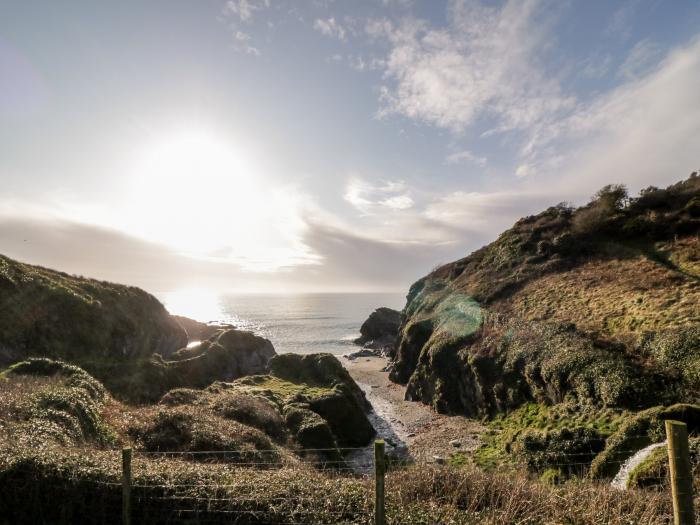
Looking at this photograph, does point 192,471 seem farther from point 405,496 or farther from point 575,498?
point 575,498

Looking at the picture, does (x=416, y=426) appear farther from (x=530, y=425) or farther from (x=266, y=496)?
(x=266, y=496)

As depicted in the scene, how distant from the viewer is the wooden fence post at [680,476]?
5.87 m

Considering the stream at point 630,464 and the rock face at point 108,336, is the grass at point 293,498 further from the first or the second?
the rock face at point 108,336

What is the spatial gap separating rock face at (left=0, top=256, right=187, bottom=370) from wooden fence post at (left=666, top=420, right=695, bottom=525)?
115ft

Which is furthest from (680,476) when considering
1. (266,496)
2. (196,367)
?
(196,367)

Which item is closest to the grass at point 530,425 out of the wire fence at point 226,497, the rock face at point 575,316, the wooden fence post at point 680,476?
the rock face at point 575,316

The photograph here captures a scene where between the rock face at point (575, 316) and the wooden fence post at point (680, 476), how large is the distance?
65.6 ft

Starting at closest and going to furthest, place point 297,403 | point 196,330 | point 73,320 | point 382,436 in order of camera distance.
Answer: point 297,403, point 73,320, point 382,436, point 196,330

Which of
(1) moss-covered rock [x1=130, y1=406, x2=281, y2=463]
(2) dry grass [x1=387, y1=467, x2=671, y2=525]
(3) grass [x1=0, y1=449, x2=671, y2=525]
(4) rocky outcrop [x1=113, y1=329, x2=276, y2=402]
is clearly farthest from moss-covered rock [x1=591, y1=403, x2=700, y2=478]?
(4) rocky outcrop [x1=113, y1=329, x2=276, y2=402]

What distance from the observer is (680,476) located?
6.04 metres

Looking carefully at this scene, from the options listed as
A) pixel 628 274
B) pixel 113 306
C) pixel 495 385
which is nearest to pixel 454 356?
pixel 495 385

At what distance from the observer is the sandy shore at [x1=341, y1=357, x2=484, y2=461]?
29984 millimetres

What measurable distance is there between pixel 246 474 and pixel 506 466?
1949 centimetres

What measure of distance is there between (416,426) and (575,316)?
63.8 feet
